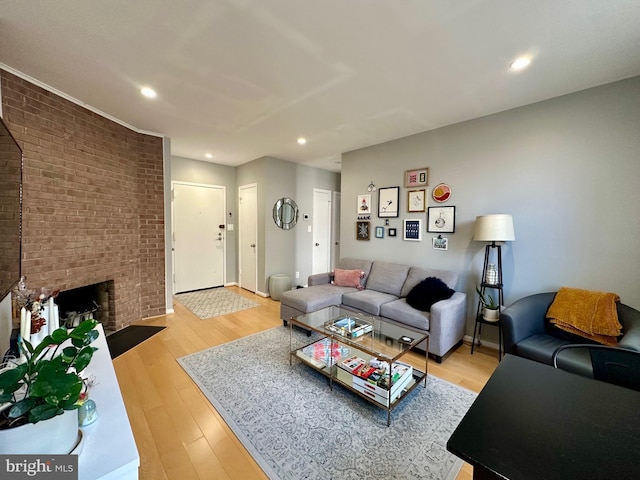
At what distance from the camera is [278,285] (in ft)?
14.8

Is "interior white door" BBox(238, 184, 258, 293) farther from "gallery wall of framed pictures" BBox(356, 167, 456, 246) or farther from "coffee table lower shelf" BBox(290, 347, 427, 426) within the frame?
"coffee table lower shelf" BBox(290, 347, 427, 426)

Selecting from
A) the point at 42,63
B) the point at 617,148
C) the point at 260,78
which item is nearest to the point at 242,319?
the point at 260,78

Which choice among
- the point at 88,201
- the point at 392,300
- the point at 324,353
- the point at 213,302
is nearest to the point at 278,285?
the point at 213,302

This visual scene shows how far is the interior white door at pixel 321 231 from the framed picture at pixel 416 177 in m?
2.34

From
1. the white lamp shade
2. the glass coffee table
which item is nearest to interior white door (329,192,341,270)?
the glass coffee table

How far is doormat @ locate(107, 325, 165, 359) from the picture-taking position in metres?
2.73

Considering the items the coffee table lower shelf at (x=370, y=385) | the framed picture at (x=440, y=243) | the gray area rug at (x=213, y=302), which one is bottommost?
the gray area rug at (x=213, y=302)

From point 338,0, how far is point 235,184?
4426mm

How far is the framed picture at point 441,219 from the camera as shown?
Answer: 10.2ft

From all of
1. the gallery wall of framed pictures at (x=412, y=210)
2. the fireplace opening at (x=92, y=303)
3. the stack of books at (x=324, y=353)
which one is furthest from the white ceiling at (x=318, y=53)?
the stack of books at (x=324, y=353)

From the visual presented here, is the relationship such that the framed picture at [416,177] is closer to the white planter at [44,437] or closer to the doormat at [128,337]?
the white planter at [44,437]

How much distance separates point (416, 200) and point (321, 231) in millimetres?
2593

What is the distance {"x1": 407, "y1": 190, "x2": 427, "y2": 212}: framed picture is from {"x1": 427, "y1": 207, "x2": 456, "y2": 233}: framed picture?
0.40 ft

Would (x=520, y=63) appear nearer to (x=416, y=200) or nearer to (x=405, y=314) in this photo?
(x=416, y=200)
